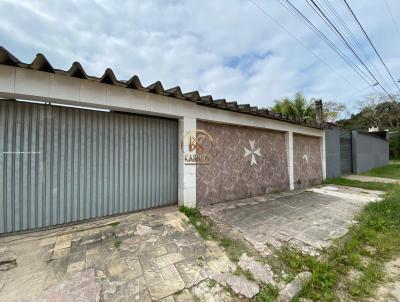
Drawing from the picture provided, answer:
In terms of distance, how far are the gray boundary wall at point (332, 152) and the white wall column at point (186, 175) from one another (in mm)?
7661

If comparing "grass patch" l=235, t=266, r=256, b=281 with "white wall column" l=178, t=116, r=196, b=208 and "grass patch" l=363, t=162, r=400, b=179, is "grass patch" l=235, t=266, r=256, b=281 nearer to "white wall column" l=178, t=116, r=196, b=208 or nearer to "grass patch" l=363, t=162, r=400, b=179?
"white wall column" l=178, t=116, r=196, b=208

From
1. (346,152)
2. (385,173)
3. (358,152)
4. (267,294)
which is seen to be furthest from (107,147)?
(385,173)

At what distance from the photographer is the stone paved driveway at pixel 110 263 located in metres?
1.98

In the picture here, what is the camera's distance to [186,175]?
432cm

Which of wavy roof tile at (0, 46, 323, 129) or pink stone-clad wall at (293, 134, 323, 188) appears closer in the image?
wavy roof tile at (0, 46, 323, 129)

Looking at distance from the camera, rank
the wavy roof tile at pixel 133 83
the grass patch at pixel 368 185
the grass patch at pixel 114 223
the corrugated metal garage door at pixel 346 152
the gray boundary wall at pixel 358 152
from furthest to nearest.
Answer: the corrugated metal garage door at pixel 346 152 → the gray boundary wall at pixel 358 152 → the grass patch at pixel 368 185 → the grass patch at pixel 114 223 → the wavy roof tile at pixel 133 83

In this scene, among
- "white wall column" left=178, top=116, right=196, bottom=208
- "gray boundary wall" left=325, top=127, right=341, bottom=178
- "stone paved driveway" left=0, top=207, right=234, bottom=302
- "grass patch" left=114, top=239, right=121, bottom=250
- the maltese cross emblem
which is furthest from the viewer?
"gray boundary wall" left=325, top=127, right=341, bottom=178

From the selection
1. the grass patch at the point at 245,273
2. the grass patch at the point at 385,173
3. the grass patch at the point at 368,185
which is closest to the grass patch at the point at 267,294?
the grass patch at the point at 245,273

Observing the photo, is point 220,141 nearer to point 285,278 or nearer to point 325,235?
point 325,235

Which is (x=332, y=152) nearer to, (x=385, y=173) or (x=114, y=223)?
(x=385, y=173)

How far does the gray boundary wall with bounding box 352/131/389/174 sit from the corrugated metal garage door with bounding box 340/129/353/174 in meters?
0.25

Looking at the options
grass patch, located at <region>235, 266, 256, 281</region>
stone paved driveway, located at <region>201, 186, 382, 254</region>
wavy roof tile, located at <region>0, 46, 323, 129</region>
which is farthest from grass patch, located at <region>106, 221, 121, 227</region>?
wavy roof tile, located at <region>0, 46, 323, 129</region>

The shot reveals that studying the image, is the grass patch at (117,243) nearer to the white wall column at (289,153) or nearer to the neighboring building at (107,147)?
the neighboring building at (107,147)

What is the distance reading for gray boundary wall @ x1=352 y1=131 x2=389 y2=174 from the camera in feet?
38.6
